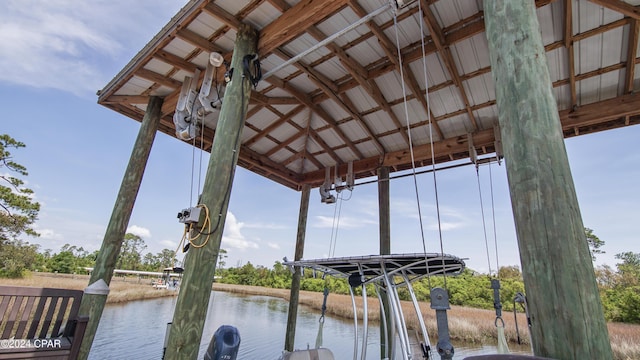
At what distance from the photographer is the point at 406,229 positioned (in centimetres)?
820

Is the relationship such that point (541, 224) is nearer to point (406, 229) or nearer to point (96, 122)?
point (406, 229)

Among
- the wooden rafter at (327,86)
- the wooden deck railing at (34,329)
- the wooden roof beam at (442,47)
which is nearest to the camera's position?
the wooden deck railing at (34,329)

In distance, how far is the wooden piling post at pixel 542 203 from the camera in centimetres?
102

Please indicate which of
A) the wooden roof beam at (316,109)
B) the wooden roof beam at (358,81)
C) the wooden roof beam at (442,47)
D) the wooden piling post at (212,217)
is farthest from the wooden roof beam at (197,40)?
the wooden roof beam at (442,47)

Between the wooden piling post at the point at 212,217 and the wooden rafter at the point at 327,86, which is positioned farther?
the wooden rafter at the point at 327,86

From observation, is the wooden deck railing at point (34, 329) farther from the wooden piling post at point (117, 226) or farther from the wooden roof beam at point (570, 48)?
the wooden roof beam at point (570, 48)

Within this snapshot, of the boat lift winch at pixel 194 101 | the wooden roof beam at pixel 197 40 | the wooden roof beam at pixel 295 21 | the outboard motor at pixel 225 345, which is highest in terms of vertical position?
the wooden roof beam at pixel 197 40

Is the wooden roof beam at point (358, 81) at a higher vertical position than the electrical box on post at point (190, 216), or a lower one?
higher

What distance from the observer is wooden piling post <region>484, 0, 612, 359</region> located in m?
1.02

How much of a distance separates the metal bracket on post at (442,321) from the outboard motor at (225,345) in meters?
2.16

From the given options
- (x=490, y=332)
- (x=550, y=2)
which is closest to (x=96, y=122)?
(x=550, y=2)

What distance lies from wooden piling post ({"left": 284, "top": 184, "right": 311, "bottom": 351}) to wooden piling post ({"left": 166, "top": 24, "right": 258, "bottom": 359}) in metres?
3.84

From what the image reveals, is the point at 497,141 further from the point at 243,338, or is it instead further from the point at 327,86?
the point at 243,338

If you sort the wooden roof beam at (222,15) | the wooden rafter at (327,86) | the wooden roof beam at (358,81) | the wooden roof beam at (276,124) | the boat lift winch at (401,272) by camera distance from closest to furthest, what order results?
the boat lift winch at (401,272) < the wooden roof beam at (222,15) < the wooden roof beam at (358,81) < the wooden rafter at (327,86) < the wooden roof beam at (276,124)
